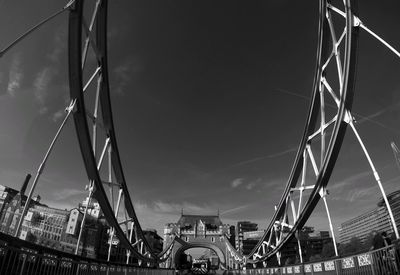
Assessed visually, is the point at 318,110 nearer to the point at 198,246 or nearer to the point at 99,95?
the point at 99,95

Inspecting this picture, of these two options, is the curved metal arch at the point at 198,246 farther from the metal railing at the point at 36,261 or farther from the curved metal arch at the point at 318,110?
the metal railing at the point at 36,261

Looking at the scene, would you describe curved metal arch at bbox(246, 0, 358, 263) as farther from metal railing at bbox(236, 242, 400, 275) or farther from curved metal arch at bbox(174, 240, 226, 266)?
curved metal arch at bbox(174, 240, 226, 266)

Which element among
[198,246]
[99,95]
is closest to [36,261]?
[99,95]

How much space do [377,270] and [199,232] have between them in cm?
6193

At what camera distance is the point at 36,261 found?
649cm

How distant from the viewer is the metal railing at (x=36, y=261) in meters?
5.30

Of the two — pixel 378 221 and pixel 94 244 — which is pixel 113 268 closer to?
pixel 94 244

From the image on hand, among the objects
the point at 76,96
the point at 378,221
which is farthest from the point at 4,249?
the point at 378,221

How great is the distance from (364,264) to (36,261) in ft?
32.2

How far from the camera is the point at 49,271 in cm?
716

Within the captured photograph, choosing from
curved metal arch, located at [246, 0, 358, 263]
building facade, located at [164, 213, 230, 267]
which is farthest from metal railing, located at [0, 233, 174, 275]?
building facade, located at [164, 213, 230, 267]

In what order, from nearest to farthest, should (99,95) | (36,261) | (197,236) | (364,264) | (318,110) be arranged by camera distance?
(36,261) → (364,264) → (99,95) → (318,110) → (197,236)

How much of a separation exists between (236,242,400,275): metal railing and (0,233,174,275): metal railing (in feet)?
Answer: 30.3

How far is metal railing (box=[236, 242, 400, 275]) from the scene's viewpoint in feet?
22.1
